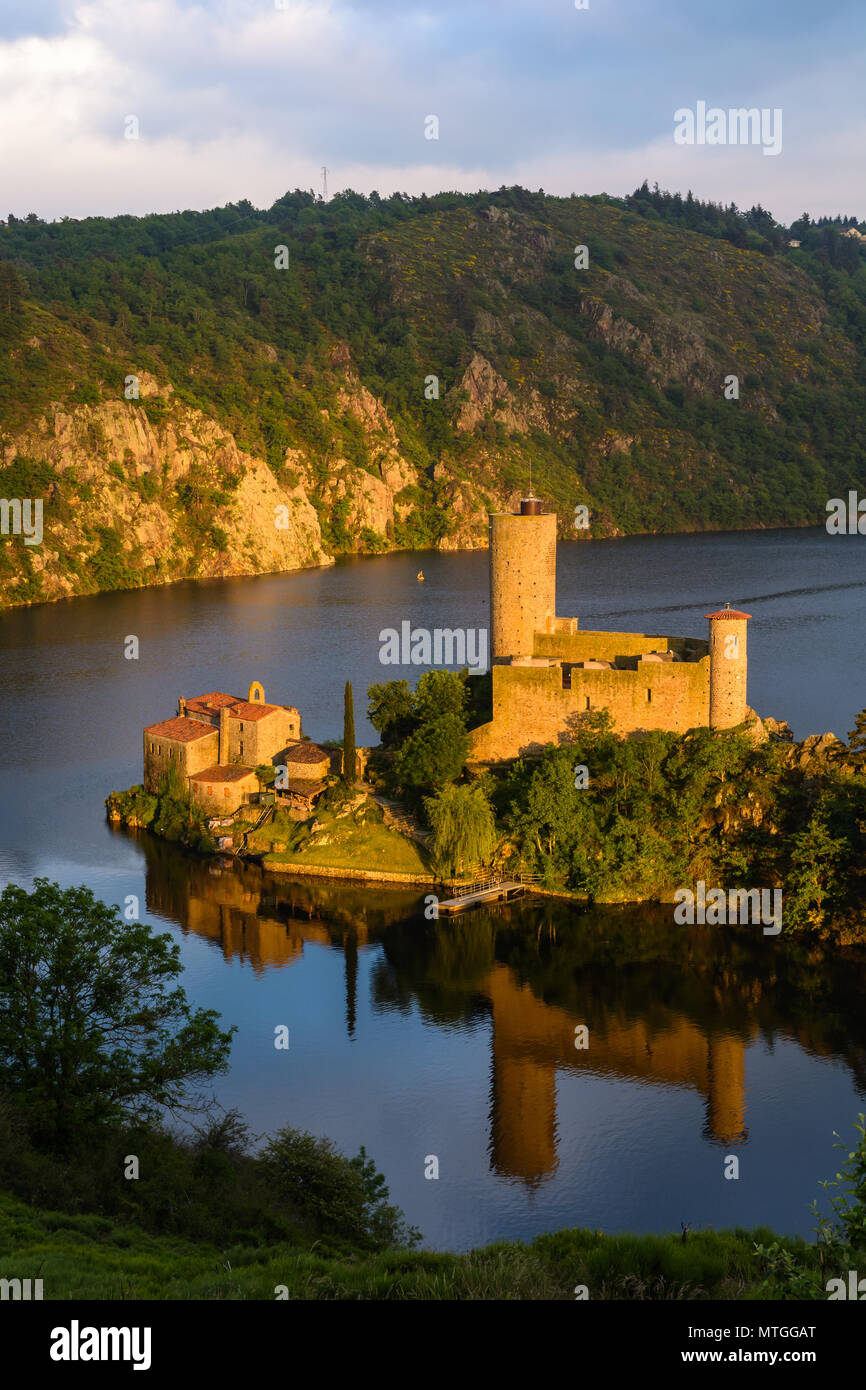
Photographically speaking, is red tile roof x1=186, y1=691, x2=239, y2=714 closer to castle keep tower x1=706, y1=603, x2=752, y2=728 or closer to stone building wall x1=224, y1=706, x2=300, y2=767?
stone building wall x1=224, y1=706, x2=300, y2=767

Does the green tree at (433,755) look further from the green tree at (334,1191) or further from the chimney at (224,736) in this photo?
the green tree at (334,1191)

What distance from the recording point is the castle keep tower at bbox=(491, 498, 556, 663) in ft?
146

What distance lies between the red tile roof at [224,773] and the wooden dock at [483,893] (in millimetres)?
9512

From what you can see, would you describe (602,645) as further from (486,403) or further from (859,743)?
(486,403)

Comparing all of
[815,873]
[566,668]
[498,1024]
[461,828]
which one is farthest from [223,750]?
[815,873]

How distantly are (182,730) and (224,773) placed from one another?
2.50 metres

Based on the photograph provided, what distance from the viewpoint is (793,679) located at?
63750 millimetres

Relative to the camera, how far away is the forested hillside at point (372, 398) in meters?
116

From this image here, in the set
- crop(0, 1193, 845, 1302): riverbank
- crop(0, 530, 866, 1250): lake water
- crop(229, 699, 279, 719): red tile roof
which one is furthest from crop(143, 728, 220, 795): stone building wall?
crop(0, 1193, 845, 1302): riverbank

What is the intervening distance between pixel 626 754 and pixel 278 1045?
1447 centimetres

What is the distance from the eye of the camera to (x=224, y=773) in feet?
149

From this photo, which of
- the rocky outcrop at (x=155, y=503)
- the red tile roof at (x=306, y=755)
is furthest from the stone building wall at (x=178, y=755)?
the rocky outcrop at (x=155, y=503)
